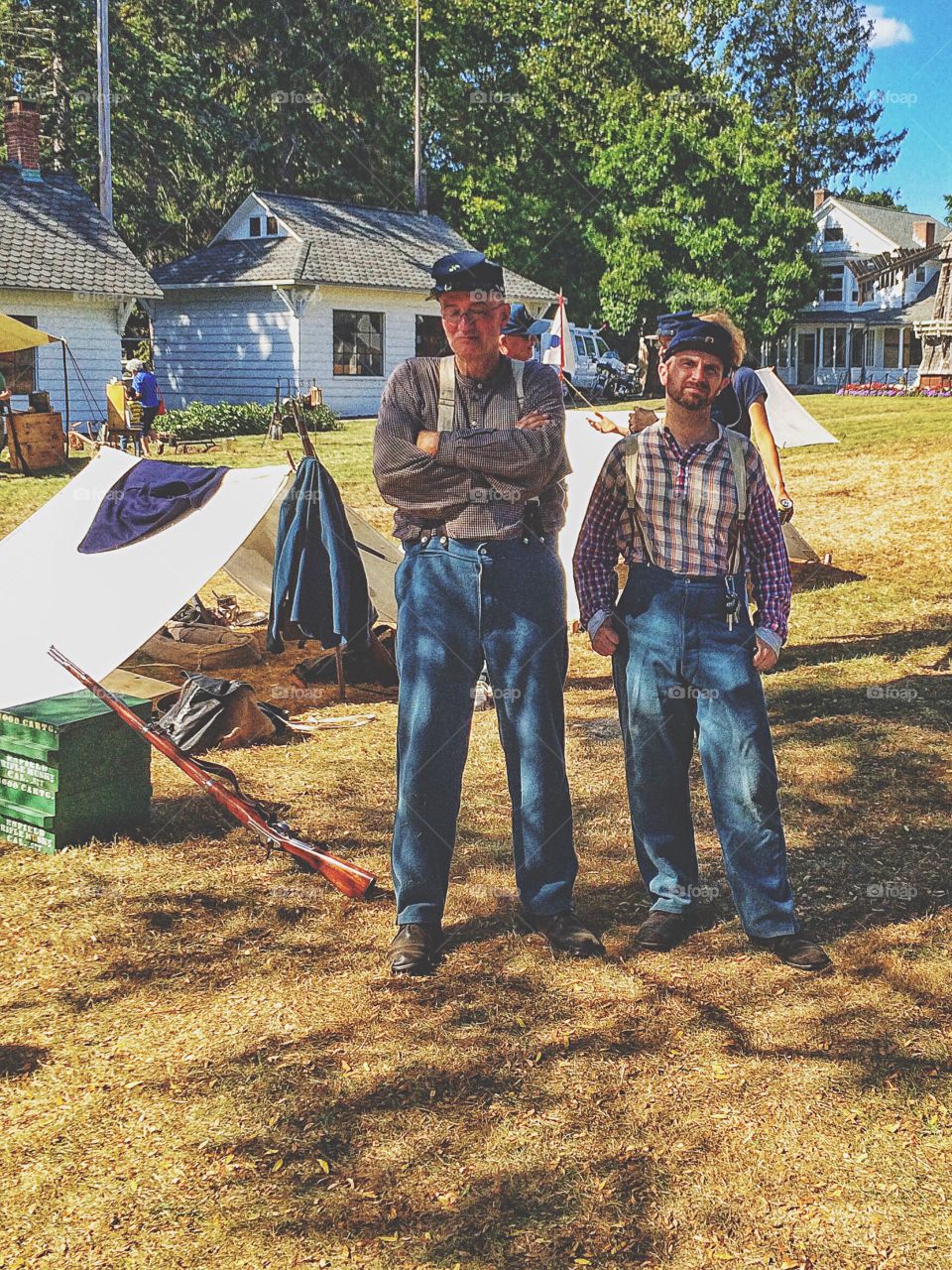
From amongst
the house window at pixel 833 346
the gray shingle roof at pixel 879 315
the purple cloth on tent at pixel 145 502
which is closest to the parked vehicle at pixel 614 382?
the gray shingle roof at pixel 879 315

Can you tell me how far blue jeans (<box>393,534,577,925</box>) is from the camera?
3914 millimetres

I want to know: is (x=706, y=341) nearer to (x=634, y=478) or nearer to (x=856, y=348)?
(x=634, y=478)

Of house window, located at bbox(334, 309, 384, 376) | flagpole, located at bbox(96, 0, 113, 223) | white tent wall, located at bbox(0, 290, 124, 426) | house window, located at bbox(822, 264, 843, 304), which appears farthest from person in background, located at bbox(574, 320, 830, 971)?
house window, located at bbox(822, 264, 843, 304)

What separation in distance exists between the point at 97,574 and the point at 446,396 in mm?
3920

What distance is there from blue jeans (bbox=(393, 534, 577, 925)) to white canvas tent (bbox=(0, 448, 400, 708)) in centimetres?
322

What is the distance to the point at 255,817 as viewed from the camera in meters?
5.05

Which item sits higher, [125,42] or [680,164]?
[125,42]

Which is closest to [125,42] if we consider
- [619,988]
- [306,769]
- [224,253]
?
[224,253]

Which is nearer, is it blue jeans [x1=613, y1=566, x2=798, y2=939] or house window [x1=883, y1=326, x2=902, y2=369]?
blue jeans [x1=613, y1=566, x2=798, y2=939]

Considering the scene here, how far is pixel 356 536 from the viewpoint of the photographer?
8766 millimetres

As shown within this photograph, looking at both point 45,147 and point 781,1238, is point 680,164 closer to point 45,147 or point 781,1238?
point 45,147

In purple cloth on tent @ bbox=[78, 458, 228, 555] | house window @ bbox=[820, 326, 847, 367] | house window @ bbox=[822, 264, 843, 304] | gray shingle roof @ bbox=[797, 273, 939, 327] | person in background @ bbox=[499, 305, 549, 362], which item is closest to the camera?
person in background @ bbox=[499, 305, 549, 362]

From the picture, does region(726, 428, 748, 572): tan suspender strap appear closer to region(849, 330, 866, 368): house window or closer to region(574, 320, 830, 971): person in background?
region(574, 320, 830, 971): person in background

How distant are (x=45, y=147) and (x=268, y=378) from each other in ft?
44.8
